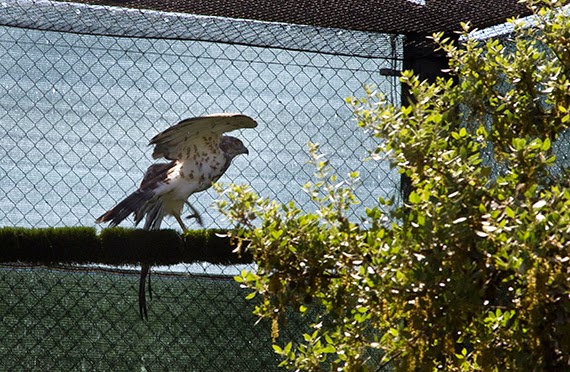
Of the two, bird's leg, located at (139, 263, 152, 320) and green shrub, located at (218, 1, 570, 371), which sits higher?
green shrub, located at (218, 1, 570, 371)

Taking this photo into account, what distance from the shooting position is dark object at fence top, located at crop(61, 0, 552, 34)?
7.97ft

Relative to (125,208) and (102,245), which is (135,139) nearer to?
(125,208)

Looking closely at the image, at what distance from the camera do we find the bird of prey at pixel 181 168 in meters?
2.40

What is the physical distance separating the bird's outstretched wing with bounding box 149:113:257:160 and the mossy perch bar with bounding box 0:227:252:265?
1.06ft

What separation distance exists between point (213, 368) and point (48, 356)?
0.43 m

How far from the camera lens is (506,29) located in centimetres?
256

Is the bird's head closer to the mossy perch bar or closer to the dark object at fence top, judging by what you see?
the dark object at fence top

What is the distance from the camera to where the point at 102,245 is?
214 centimetres

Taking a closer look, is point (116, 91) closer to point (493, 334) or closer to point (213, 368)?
point (213, 368)

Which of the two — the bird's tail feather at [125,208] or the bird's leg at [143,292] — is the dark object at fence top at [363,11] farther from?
the bird's leg at [143,292]

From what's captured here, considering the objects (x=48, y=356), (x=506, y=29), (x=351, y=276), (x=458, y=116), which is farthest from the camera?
(x=506, y=29)

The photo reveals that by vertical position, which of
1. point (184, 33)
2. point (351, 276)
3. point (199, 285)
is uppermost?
point (184, 33)

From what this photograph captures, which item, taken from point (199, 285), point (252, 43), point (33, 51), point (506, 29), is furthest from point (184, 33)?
point (506, 29)

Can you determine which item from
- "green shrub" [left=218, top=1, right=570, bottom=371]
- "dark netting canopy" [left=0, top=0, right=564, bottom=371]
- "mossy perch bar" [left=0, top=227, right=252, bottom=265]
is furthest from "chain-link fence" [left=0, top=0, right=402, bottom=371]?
"green shrub" [left=218, top=1, right=570, bottom=371]
